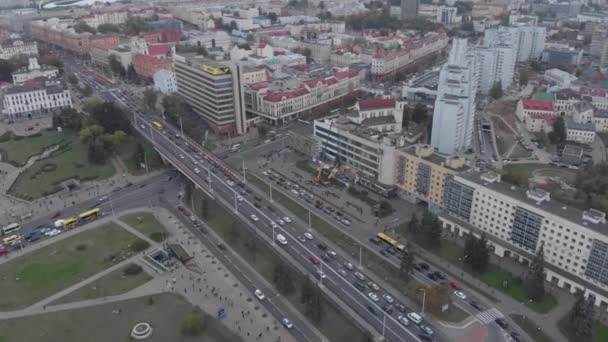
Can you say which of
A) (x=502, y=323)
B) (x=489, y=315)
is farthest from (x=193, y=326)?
(x=502, y=323)

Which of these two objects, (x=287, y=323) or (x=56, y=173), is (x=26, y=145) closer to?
(x=56, y=173)

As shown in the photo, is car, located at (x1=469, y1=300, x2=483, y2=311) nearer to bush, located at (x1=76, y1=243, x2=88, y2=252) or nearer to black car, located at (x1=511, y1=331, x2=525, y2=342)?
black car, located at (x1=511, y1=331, x2=525, y2=342)

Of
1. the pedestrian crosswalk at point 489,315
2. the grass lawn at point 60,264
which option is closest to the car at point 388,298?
the pedestrian crosswalk at point 489,315

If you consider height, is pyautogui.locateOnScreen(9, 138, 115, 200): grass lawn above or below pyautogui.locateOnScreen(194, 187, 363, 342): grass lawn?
above

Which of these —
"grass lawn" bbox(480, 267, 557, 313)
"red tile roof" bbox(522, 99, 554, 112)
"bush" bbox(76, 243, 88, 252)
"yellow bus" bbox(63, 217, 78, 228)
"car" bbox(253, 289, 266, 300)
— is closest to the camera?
"grass lawn" bbox(480, 267, 557, 313)

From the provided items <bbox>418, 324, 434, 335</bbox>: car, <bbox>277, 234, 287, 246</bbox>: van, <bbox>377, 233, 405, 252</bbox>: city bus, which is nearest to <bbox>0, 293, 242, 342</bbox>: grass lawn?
<bbox>277, 234, 287, 246</bbox>: van
